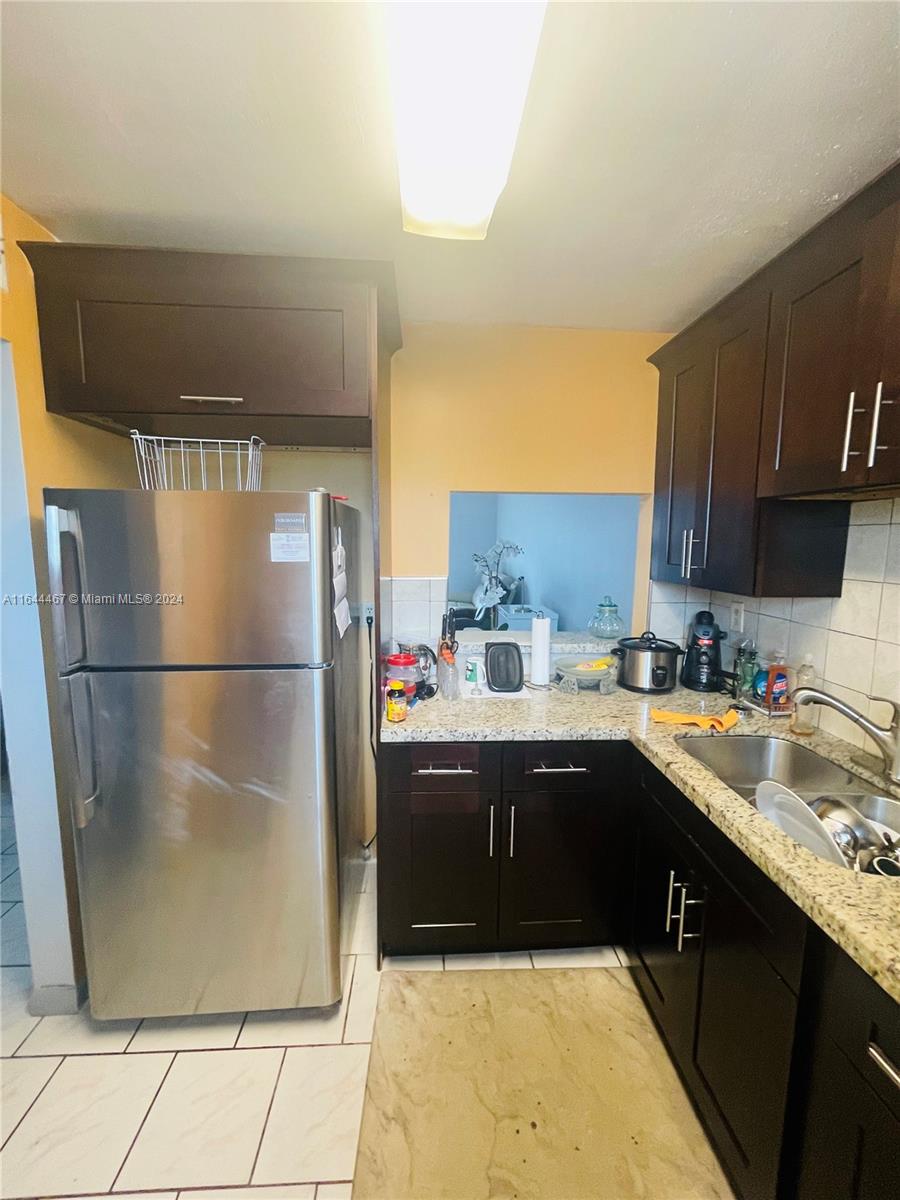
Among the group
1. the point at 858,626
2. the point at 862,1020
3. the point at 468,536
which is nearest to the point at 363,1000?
the point at 862,1020

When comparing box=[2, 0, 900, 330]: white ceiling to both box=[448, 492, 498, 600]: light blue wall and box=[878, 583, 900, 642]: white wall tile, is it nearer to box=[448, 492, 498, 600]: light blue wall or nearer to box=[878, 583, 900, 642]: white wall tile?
box=[878, 583, 900, 642]: white wall tile

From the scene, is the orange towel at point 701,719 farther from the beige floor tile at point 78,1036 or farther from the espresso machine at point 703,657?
the beige floor tile at point 78,1036

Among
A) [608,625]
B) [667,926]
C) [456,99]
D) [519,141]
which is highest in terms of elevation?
[519,141]

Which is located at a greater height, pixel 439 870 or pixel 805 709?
pixel 805 709

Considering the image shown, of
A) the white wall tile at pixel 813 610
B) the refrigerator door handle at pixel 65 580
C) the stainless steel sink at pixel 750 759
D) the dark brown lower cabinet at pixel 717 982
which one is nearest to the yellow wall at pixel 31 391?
the refrigerator door handle at pixel 65 580

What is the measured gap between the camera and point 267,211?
1.38m

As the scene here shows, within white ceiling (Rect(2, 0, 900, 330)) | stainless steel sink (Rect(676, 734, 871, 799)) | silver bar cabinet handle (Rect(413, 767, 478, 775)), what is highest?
white ceiling (Rect(2, 0, 900, 330))

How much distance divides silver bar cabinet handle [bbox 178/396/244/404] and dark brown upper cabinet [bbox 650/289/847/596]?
1.64m

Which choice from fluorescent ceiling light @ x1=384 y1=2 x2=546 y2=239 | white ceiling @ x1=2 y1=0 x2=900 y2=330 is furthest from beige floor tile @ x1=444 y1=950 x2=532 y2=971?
white ceiling @ x1=2 y1=0 x2=900 y2=330

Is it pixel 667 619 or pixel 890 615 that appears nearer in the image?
pixel 890 615

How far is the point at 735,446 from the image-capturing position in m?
1.65

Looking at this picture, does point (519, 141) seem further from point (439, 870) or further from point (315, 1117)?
point (315, 1117)

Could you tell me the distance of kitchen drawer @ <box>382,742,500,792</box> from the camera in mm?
1645

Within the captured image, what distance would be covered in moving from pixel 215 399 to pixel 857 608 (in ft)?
7.02
